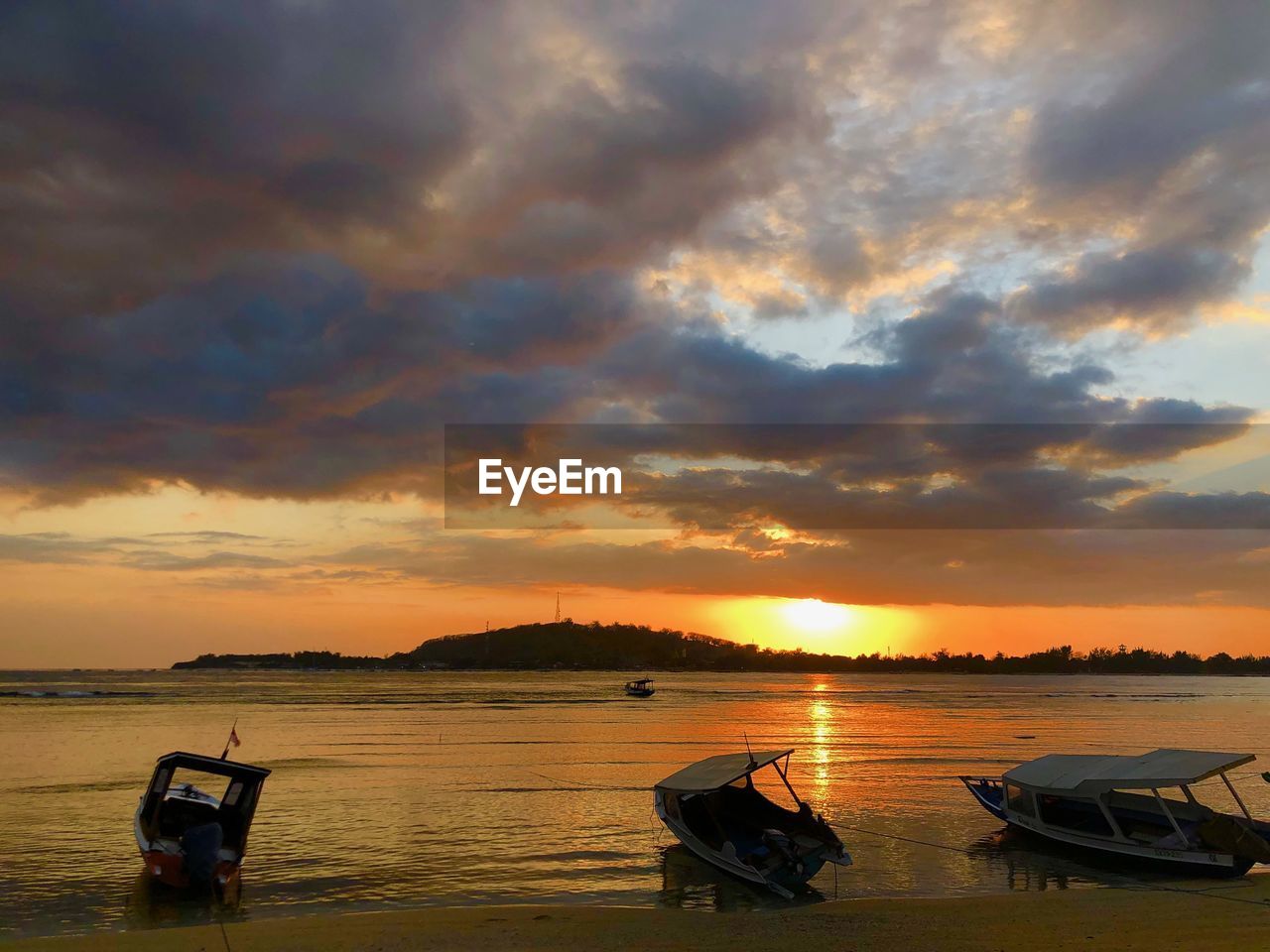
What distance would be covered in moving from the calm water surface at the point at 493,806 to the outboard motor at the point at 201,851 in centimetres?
72

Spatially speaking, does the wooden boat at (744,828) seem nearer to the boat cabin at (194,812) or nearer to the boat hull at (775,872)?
the boat hull at (775,872)

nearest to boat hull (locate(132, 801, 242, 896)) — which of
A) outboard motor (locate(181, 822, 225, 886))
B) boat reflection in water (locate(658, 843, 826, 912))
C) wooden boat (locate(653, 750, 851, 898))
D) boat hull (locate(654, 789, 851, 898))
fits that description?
outboard motor (locate(181, 822, 225, 886))

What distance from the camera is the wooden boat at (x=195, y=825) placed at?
24.5 m

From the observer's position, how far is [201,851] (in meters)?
24.5

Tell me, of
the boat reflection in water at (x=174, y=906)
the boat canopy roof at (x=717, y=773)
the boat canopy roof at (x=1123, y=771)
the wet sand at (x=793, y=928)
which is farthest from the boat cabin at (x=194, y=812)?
the boat canopy roof at (x=1123, y=771)

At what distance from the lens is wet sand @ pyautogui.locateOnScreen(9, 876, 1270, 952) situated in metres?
19.3

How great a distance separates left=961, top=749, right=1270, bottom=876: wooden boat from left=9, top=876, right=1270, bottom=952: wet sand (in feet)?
6.71

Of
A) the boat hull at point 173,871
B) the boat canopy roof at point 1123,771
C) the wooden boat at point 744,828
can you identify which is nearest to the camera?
the boat hull at point 173,871

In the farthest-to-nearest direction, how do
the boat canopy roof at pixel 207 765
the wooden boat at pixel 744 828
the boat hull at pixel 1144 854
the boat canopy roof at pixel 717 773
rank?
the boat canopy roof at pixel 717 773 < the boat canopy roof at pixel 207 765 < the boat hull at pixel 1144 854 < the wooden boat at pixel 744 828

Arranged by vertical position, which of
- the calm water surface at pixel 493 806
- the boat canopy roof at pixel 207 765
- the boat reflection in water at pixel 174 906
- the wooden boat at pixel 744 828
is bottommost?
the calm water surface at pixel 493 806

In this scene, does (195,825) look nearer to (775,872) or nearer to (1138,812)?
(775,872)

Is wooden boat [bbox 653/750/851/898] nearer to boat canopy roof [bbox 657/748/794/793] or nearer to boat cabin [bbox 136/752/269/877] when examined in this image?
boat canopy roof [bbox 657/748/794/793]

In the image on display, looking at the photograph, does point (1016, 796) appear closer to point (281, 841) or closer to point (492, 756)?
point (281, 841)

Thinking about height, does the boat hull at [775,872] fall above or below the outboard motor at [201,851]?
below
